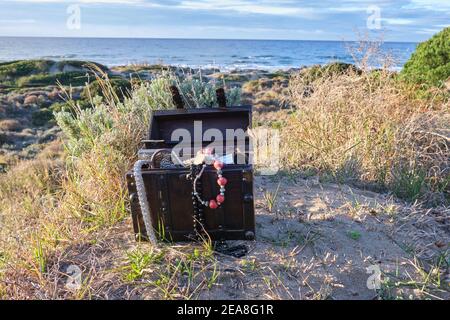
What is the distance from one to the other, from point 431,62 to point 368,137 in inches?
169

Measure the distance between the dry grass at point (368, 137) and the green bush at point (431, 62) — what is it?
232 centimetres

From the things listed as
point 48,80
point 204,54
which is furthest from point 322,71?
point 204,54

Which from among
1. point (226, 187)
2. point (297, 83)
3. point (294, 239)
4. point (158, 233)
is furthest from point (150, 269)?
point (297, 83)

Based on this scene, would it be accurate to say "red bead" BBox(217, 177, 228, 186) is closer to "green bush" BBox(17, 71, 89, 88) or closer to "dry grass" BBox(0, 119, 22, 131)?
"dry grass" BBox(0, 119, 22, 131)

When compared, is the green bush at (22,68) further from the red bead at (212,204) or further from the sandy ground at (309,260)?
the red bead at (212,204)

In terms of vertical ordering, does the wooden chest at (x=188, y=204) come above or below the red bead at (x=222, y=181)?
below

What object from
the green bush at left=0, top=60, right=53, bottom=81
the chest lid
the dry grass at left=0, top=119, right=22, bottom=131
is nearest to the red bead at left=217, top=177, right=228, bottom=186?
the chest lid

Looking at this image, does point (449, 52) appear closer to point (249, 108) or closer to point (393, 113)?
point (393, 113)

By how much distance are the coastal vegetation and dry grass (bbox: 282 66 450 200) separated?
0.02 metres

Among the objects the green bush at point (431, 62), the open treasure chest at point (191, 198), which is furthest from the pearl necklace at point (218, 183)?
the green bush at point (431, 62)

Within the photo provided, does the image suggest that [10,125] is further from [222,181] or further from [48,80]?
[222,181]

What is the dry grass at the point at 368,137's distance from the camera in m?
4.58

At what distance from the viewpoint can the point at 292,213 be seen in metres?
3.64

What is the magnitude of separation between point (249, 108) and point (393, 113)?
7.59ft
